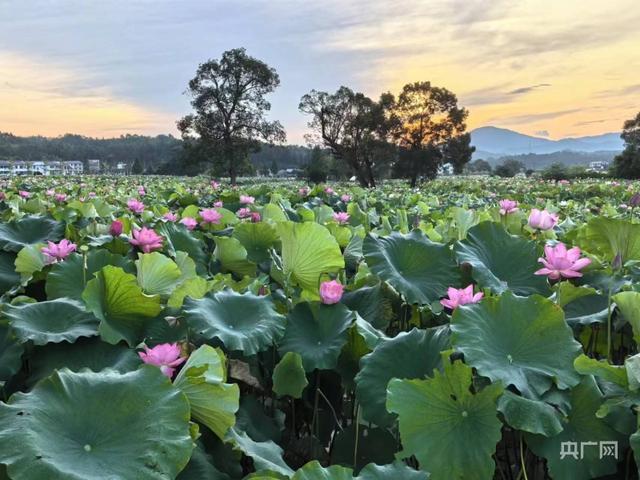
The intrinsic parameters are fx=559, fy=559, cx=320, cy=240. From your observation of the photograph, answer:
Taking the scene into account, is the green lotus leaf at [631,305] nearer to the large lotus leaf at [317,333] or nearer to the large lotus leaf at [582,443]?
the large lotus leaf at [582,443]

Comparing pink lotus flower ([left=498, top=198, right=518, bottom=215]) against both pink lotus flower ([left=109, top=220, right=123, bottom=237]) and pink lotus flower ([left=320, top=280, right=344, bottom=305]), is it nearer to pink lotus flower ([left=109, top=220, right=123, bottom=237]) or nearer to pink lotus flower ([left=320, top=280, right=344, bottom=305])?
pink lotus flower ([left=320, top=280, right=344, bottom=305])

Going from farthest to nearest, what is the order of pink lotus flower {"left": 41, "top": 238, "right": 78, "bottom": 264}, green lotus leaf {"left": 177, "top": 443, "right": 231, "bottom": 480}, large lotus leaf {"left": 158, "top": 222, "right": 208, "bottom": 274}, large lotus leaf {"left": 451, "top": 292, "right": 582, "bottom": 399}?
large lotus leaf {"left": 158, "top": 222, "right": 208, "bottom": 274}
pink lotus flower {"left": 41, "top": 238, "right": 78, "bottom": 264}
large lotus leaf {"left": 451, "top": 292, "right": 582, "bottom": 399}
green lotus leaf {"left": 177, "top": 443, "right": 231, "bottom": 480}

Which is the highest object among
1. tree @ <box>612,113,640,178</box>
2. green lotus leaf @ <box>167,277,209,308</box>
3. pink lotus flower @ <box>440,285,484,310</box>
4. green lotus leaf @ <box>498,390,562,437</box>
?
tree @ <box>612,113,640,178</box>

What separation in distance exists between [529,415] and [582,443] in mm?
119

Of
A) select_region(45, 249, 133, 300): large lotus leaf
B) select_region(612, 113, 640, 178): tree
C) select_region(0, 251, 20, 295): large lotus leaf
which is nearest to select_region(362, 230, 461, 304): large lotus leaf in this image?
select_region(45, 249, 133, 300): large lotus leaf

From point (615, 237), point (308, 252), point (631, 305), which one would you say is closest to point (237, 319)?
point (308, 252)

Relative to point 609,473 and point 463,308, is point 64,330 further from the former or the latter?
point 609,473

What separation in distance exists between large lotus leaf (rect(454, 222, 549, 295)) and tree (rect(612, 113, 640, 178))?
41069mm

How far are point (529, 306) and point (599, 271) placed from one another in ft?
2.08

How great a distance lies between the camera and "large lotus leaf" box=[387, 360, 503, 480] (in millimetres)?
857

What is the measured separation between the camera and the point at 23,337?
1.09m

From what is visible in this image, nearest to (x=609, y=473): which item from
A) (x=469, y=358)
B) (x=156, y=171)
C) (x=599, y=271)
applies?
(x=469, y=358)

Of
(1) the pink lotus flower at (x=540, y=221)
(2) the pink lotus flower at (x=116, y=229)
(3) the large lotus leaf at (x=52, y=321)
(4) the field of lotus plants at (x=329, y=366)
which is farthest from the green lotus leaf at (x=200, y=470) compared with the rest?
(1) the pink lotus flower at (x=540, y=221)

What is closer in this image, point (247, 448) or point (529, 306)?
point (247, 448)
